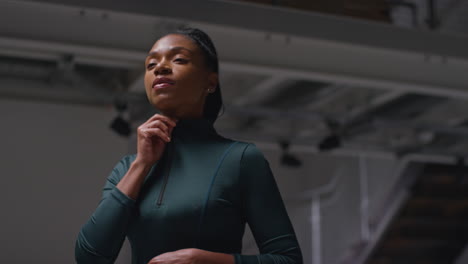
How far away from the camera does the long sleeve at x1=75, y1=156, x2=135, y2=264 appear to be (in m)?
1.03

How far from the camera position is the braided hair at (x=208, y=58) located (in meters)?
1.20

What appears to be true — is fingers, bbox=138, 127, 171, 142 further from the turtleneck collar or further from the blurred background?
the blurred background

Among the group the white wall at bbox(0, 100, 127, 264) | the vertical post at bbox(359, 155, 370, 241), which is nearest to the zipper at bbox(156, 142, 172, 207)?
the white wall at bbox(0, 100, 127, 264)

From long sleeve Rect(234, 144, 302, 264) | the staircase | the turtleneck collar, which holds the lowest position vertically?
the staircase

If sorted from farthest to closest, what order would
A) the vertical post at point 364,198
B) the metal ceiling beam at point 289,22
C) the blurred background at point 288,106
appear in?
the vertical post at point 364,198
the blurred background at point 288,106
the metal ceiling beam at point 289,22

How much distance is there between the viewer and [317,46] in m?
4.73

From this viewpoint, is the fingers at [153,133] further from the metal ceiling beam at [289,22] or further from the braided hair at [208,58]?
the metal ceiling beam at [289,22]

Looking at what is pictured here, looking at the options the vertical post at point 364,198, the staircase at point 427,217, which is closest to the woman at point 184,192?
the staircase at point 427,217

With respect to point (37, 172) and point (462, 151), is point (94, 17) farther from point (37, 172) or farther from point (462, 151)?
point (462, 151)

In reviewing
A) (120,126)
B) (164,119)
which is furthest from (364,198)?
(164,119)

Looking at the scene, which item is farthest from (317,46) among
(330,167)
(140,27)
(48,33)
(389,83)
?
(330,167)

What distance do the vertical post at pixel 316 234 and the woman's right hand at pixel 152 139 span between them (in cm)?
834

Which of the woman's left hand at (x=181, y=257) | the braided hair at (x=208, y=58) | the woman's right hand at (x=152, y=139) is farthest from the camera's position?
the braided hair at (x=208, y=58)

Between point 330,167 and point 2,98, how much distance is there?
258 inches
